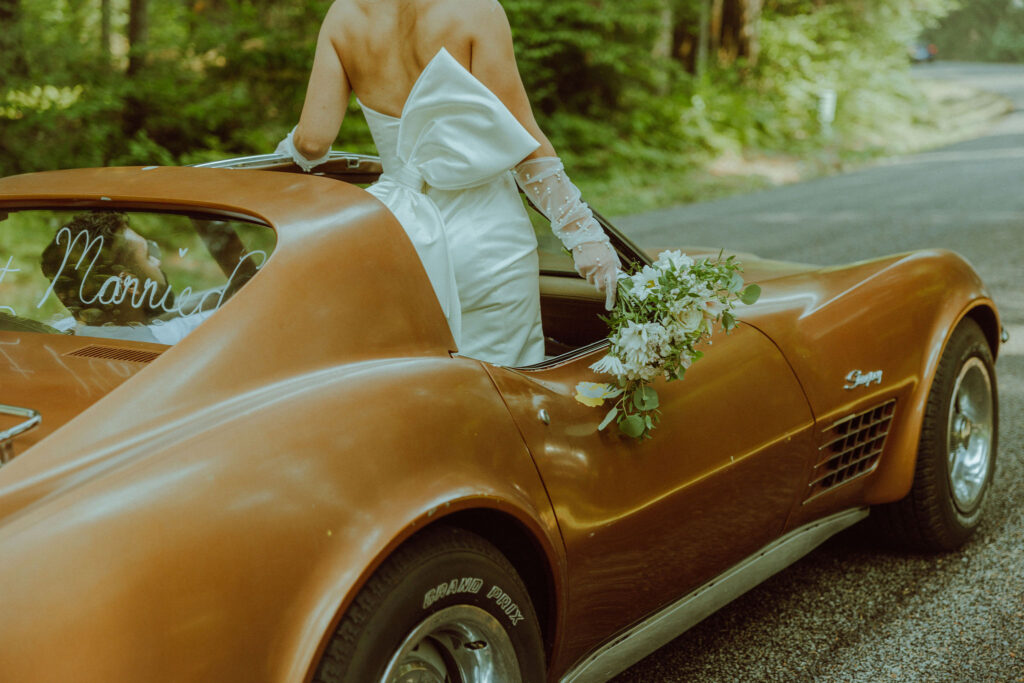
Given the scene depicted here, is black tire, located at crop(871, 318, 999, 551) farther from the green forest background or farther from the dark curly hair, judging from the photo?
the green forest background

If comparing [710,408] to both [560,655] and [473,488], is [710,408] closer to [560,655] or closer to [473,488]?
[560,655]

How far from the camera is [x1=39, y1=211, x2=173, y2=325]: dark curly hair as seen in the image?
220cm

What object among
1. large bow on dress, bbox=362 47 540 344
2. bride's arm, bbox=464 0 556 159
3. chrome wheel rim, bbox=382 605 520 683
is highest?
bride's arm, bbox=464 0 556 159

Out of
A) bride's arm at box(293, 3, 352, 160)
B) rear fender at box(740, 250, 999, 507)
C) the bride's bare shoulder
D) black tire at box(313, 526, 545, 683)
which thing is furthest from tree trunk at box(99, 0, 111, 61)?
black tire at box(313, 526, 545, 683)

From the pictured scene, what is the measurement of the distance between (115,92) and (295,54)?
235 centimetres

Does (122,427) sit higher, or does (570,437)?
(122,427)

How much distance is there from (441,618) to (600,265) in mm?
1066

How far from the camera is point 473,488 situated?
1.85m

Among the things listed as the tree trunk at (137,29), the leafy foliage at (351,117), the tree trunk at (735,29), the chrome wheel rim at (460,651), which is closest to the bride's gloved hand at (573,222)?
the chrome wheel rim at (460,651)

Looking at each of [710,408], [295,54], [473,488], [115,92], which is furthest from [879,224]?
[473,488]

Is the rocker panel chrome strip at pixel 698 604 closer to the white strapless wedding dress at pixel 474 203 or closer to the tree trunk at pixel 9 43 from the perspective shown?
the white strapless wedding dress at pixel 474 203

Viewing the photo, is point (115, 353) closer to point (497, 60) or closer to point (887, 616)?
point (497, 60)

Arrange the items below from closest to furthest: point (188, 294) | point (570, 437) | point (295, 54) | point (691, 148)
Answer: point (570, 437), point (188, 294), point (295, 54), point (691, 148)

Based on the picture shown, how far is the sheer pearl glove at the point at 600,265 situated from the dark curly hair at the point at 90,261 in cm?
101
